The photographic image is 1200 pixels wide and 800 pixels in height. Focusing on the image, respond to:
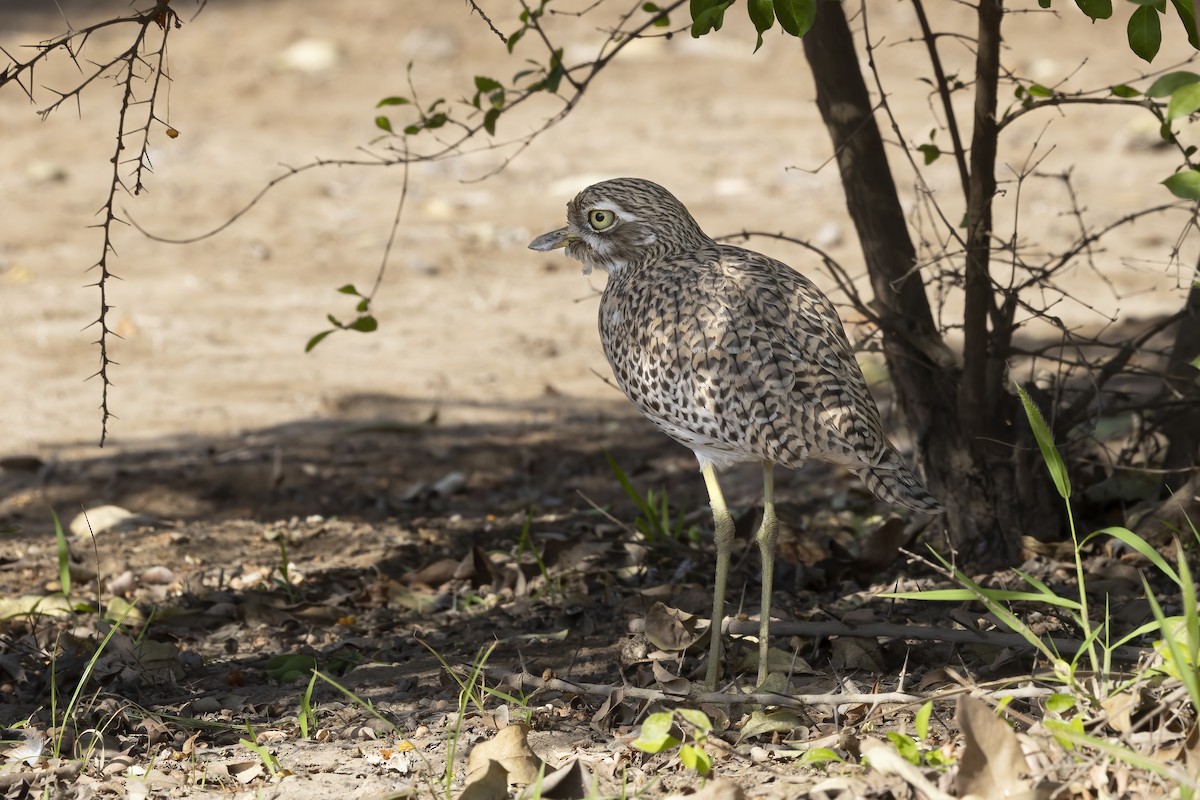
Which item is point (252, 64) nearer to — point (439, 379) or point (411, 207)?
point (411, 207)

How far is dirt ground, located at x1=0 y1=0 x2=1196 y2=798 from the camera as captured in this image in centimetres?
353

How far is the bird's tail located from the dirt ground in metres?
0.45

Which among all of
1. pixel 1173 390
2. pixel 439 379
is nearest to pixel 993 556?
pixel 1173 390

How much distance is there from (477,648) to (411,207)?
20.2 ft

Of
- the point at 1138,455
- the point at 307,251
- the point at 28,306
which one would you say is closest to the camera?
the point at 1138,455

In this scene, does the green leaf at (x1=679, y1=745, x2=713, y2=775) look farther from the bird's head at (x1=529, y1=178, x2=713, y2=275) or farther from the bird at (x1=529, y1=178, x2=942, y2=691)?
the bird's head at (x1=529, y1=178, x2=713, y2=275)

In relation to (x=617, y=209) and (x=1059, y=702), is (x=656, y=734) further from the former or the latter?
(x=617, y=209)

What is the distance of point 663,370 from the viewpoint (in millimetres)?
3391

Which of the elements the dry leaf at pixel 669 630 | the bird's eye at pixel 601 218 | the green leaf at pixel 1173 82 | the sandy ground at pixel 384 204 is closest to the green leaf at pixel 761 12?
the green leaf at pixel 1173 82

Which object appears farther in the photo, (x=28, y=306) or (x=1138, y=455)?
(x=28, y=306)

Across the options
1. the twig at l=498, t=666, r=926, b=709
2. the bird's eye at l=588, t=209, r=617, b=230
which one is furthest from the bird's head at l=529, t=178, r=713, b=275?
the twig at l=498, t=666, r=926, b=709

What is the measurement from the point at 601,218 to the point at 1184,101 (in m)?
1.61

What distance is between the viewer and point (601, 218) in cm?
384

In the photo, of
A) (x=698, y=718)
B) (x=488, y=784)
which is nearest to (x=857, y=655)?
(x=698, y=718)
